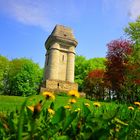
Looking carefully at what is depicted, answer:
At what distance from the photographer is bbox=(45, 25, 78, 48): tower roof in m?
47.9

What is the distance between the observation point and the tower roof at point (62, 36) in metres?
47.9

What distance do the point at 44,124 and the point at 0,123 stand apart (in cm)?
55

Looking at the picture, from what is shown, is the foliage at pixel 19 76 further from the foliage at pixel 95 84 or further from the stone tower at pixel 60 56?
the stone tower at pixel 60 56

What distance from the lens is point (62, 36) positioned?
4847 centimetres

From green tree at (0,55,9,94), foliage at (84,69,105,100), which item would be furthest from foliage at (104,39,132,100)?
green tree at (0,55,9,94)

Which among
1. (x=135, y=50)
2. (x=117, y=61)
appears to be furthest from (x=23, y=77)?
(x=135, y=50)

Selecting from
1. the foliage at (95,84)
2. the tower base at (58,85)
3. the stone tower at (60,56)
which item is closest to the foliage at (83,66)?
the foliage at (95,84)

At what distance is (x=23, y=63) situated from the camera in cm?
6769

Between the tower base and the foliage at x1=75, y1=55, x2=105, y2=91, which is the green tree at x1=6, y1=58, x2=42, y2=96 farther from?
the tower base

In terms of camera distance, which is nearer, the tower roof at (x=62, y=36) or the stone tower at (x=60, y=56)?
the stone tower at (x=60, y=56)

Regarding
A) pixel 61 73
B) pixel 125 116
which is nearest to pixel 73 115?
pixel 125 116

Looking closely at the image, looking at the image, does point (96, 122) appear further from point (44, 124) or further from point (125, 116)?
point (125, 116)

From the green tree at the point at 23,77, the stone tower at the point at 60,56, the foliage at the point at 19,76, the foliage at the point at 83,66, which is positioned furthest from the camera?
the foliage at the point at 83,66

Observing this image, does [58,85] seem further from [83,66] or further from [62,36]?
[83,66]
